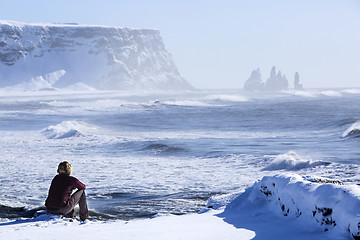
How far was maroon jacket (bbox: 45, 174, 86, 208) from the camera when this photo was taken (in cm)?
637

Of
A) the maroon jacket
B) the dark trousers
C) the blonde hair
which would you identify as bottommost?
the dark trousers

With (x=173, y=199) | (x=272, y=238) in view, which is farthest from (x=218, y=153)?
(x=272, y=238)

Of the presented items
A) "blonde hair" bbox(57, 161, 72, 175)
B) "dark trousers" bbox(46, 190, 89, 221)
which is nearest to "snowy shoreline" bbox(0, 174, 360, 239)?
"dark trousers" bbox(46, 190, 89, 221)

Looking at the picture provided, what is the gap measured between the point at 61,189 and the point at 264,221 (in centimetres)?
274

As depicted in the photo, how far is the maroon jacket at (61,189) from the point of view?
6367 millimetres

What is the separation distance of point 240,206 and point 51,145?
17.7 m

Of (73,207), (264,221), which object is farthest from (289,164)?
(73,207)

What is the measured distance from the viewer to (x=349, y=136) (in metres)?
24.9

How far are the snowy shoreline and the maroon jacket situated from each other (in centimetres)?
21

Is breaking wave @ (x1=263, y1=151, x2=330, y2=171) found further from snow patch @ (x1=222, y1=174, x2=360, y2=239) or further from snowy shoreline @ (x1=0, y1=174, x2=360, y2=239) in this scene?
snowy shoreline @ (x1=0, y1=174, x2=360, y2=239)

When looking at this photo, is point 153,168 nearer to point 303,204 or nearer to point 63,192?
point 63,192

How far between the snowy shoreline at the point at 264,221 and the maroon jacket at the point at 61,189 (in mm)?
206

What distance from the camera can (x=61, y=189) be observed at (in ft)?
20.9

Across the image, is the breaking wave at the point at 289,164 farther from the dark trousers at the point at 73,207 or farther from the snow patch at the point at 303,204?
the dark trousers at the point at 73,207
